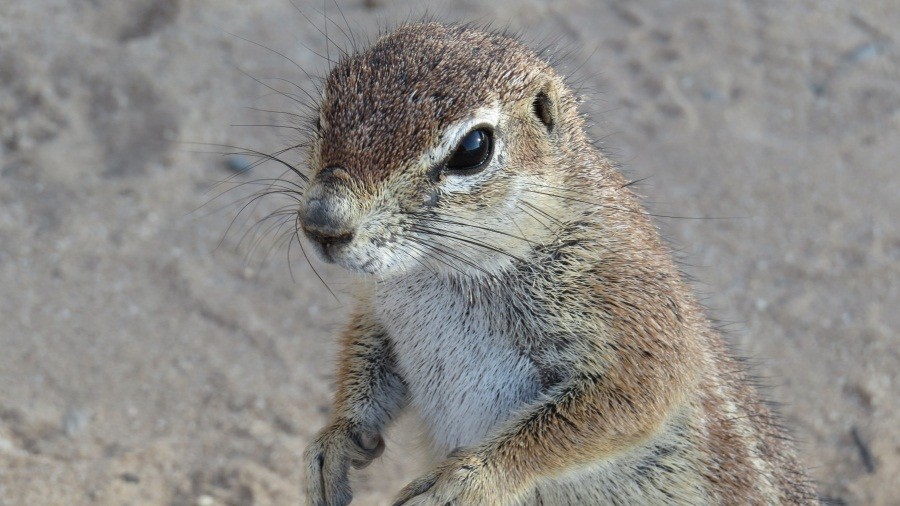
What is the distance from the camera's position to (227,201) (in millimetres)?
5375

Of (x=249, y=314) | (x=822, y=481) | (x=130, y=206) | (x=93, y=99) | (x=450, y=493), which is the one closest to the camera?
(x=450, y=493)

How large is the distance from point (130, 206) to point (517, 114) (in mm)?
3063

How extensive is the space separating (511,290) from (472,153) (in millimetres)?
423

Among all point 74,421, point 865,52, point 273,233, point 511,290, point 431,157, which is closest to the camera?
point 431,157

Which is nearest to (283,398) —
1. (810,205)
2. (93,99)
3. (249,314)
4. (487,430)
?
(249,314)

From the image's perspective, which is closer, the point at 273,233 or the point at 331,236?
the point at 331,236

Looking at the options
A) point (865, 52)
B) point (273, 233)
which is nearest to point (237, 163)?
point (273, 233)

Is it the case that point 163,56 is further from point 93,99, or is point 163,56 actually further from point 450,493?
point 450,493

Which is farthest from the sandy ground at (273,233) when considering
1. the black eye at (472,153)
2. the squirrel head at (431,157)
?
the black eye at (472,153)

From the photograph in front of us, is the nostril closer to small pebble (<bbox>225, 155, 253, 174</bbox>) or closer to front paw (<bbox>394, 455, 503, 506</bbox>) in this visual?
front paw (<bbox>394, 455, 503, 506</bbox>)

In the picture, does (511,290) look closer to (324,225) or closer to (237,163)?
(324,225)

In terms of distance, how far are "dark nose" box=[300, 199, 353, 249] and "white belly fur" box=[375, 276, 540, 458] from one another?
0.51m

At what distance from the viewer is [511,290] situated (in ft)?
9.07

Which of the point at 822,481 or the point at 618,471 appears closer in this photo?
the point at 618,471
